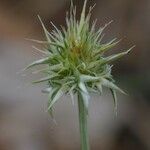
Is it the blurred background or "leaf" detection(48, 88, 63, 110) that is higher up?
the blurred background

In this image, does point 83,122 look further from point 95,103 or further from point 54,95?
point 95,103

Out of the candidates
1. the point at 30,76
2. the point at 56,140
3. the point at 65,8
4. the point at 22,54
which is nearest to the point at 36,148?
the point at 56,140

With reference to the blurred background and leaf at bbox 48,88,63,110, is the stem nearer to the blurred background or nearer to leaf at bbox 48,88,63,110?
leaf at bbox 48,88,63,110

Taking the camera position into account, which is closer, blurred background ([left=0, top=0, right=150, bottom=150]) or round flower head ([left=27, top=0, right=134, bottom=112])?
round flower head ([left=27, top=0, right=134, bottom=112])

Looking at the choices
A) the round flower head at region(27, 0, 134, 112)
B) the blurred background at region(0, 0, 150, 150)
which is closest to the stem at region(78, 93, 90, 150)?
the round flower head at region(27, 0, 134, 112)

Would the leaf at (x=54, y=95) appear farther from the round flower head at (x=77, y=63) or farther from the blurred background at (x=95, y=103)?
the blurred background at (x=95, y=103)

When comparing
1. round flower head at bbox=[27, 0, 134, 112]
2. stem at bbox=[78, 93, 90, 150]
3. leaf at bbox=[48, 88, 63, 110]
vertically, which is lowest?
stem at bbox=[78, 93, 90, 150]

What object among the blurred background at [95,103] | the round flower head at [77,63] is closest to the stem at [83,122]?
the round flower head at [77,63]
